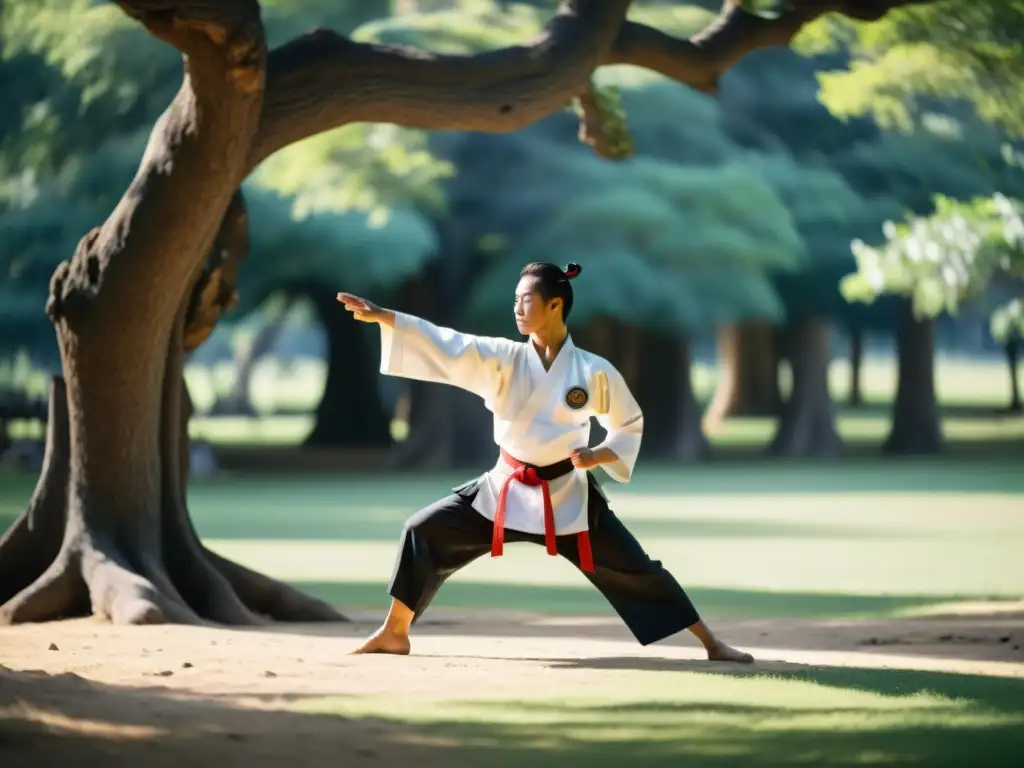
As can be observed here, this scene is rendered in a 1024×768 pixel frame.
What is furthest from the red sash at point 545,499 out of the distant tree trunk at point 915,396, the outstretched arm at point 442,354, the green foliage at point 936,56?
the distant tree trunk at point 915,396

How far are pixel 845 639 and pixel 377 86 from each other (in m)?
3.90

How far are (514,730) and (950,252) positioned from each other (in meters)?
14.9

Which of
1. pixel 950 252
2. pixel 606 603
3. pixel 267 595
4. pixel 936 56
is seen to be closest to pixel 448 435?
pixel 950 252

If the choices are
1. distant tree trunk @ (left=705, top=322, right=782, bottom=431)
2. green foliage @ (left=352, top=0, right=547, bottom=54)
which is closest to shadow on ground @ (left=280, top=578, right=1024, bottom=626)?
green foliage @ (left=352, top=0, right=547, bottom=54)

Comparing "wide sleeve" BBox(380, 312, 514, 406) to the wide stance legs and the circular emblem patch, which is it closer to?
the circular emblem patch

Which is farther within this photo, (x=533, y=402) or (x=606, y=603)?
(x=606, y=603)

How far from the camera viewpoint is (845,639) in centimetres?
972

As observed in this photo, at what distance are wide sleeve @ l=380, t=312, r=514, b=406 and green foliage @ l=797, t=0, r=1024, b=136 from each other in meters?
5.80

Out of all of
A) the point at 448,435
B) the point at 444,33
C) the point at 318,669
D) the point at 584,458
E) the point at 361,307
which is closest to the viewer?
the point at 318,669

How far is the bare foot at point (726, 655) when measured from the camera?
8.06 metres

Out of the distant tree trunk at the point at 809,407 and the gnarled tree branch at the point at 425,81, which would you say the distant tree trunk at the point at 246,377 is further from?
the gnarled tree branch at the point at 425,81

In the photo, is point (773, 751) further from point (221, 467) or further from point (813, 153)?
point (813, 153)

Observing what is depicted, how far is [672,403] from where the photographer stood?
1249 inches

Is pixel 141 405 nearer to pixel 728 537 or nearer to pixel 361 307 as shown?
pixel 361 307
